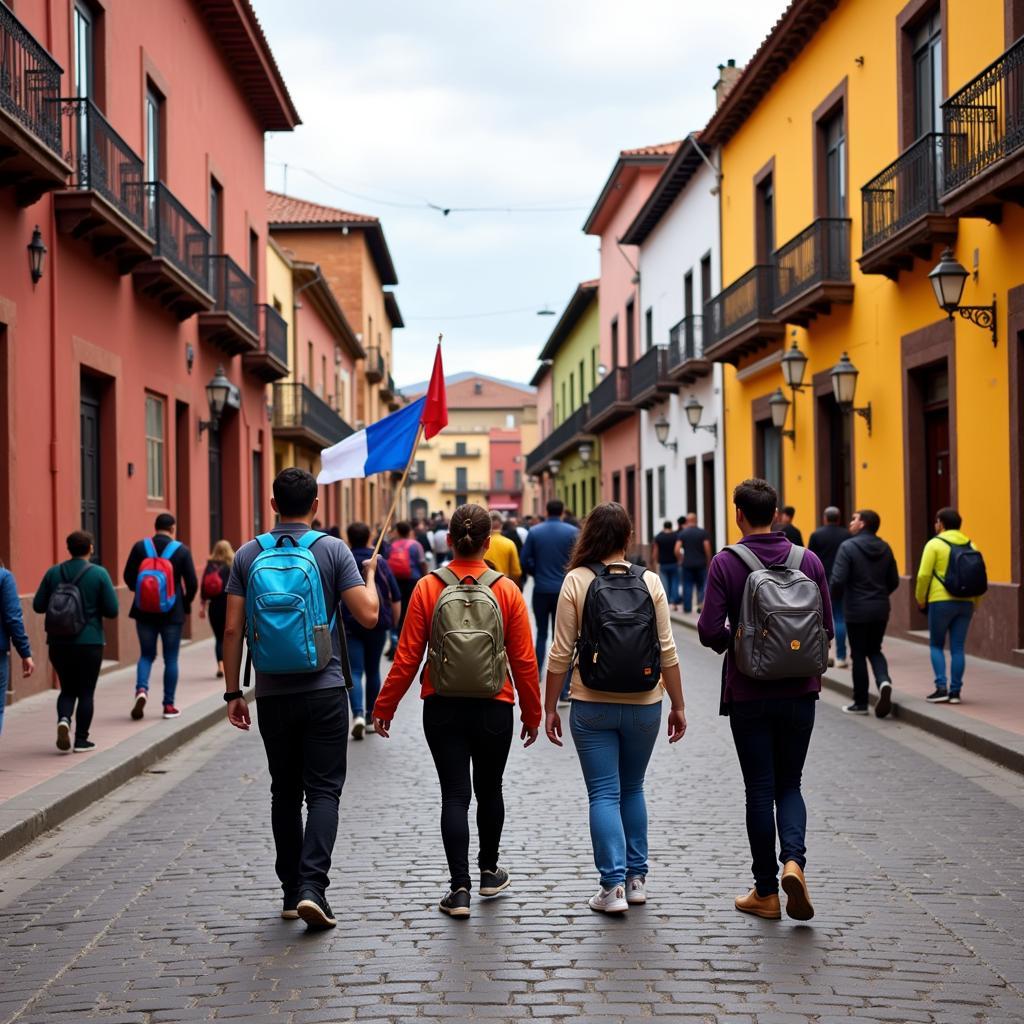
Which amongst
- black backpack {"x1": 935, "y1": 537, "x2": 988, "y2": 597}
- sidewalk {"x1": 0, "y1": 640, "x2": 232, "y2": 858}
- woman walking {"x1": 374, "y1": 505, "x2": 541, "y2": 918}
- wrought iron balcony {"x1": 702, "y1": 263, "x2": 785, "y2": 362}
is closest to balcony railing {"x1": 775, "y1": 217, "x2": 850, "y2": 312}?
wrought iron balcony {"x1": 702, "y1": 263, "x2": 785, "y2": 362}

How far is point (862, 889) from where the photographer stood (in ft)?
19.2

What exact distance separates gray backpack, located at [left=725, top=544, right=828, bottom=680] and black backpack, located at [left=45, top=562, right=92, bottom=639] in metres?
5.37

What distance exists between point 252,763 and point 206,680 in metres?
5.05

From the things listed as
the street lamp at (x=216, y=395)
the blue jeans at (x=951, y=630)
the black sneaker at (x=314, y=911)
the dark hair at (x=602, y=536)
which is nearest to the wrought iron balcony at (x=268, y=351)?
the street lamp at (x=216, y=395)

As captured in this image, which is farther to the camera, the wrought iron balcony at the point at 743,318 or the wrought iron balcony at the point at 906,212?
the wrought iron balcony at the point at 743,318

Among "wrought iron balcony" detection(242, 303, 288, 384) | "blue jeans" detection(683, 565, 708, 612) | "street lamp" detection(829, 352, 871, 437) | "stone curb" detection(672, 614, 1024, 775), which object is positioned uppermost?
"wrought iron balcony" detection(242, 303, 288, 384)

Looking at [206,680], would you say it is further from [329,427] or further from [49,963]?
[329,427]

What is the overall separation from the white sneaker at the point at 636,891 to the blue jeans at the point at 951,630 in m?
6.16

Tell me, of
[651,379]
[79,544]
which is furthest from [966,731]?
[651,379]

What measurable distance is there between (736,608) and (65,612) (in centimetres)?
535

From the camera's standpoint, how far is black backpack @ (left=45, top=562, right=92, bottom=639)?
9.27 meters

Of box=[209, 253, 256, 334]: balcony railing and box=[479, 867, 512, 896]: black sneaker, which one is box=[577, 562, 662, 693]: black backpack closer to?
box=[479, 867, 512, 896]: black sneaker

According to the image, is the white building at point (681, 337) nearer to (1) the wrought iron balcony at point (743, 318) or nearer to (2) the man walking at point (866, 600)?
(1) the wrought iron balcony at point (743, 318)

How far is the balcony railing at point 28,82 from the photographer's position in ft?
37.6
